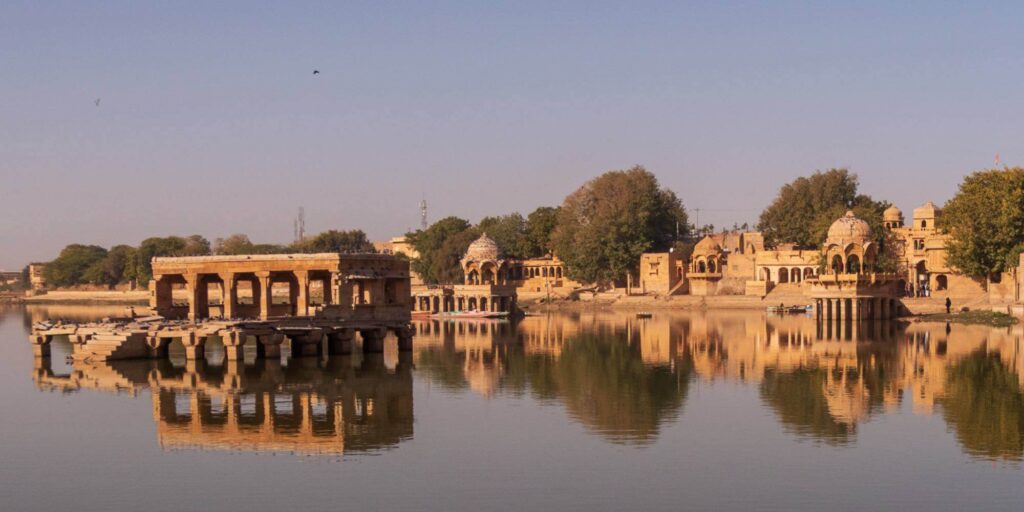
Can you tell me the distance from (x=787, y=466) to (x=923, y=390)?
12.2 metres

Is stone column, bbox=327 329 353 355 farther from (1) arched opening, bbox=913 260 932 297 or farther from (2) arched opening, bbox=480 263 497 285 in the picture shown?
(1) arched opening, bbox=913 260 932 297

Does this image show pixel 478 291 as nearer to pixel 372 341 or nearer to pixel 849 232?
pixel 849 232

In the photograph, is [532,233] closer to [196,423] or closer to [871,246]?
[871,246]

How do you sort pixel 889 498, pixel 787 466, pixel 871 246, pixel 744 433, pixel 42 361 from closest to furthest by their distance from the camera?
pixel 889 498
pixel 787 466
pixel 744 433
pixel 42 361
pixel 871 246

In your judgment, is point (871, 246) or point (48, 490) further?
point (871, 246)

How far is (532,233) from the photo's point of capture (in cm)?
10131

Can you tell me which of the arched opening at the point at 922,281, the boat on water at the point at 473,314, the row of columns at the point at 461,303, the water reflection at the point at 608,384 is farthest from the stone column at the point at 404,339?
the arched opening at the point at 922,281

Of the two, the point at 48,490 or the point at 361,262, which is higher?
the point at 361,262

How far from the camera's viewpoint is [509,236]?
330 feet

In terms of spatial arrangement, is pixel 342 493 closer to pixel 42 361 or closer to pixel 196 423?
pixel 196 423

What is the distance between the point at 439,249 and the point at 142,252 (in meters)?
37.3

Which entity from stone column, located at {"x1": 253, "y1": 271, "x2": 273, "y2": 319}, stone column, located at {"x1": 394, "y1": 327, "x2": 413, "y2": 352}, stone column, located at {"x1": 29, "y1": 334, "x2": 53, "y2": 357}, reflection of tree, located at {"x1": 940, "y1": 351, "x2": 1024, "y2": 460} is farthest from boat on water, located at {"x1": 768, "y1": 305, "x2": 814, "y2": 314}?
stone column, located at {"x1": 29, "y1": 334, "x2": 53, "y2": 357}

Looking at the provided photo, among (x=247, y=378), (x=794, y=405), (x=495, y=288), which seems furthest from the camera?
(x=495, y=288)

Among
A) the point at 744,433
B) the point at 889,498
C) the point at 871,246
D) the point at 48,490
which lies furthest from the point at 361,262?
the point at 871,246
